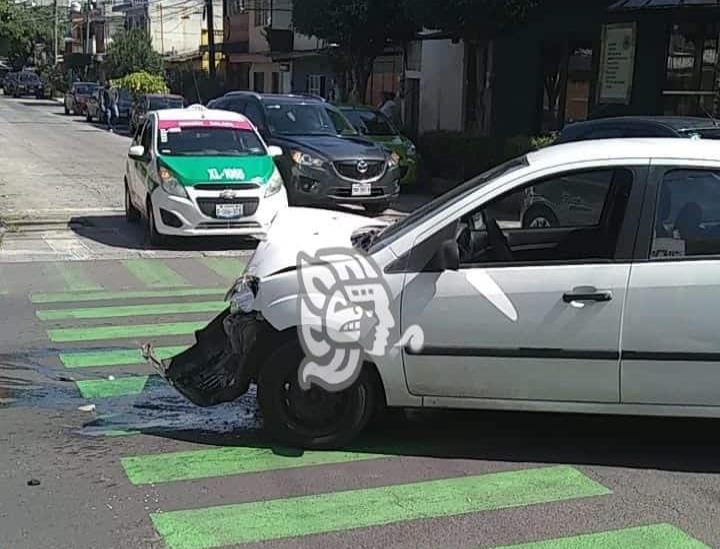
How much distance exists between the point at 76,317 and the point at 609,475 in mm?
5230

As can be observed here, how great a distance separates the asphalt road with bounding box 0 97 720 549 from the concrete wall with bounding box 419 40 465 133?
753 inches

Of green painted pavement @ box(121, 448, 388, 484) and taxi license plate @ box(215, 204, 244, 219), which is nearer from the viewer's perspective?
green painted pavement @ box(121, 448, 388, 484)

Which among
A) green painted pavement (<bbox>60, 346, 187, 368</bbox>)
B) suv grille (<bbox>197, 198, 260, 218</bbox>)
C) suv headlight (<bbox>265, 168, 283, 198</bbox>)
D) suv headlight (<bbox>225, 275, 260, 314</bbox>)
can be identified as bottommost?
green painted pavement (<bbox>60, 346, 187, 368</bbox>)

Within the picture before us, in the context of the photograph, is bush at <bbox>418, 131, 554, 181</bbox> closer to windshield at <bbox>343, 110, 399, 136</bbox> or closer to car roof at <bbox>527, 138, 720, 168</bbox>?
windshield at <bbox>343, 110, 399, 136</bbox>

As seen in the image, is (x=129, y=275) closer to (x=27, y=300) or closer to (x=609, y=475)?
(x=27, y=300)

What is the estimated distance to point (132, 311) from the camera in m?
8.85

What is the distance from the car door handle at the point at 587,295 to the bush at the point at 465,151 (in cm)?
1206

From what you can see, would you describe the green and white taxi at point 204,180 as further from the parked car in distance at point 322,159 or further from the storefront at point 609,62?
the storefront at point 609,62

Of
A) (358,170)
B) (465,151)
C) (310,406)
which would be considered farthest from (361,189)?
(310,406)

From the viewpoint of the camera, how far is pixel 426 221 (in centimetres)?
523

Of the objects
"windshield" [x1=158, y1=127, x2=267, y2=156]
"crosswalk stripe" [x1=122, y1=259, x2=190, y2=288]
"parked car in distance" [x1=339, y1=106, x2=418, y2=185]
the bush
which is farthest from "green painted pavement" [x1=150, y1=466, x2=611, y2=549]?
"parked car in distance" [x1=339, y1=106, x2=418, y2=185]

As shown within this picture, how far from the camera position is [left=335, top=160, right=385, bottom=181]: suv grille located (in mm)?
14438

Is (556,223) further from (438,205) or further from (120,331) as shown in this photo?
(120,331)

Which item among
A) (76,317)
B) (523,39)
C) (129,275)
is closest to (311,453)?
(76,317)
